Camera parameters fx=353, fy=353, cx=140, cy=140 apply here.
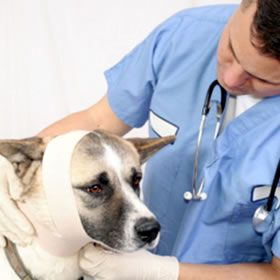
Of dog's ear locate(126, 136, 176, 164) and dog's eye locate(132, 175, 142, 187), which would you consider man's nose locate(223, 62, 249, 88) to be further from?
dog's eye locate(132, 175, 142, 187)

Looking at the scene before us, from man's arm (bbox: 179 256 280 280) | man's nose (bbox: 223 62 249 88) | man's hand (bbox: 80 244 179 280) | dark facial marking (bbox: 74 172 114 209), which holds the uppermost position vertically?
man's nose (bbox: 223 62 249 88)

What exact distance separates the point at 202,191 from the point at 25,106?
45.8 inches

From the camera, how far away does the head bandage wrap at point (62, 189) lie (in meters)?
0.87

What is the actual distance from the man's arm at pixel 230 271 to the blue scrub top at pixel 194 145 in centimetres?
6

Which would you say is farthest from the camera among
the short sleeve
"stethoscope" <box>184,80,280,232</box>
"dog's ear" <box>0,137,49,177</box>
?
the short sleeve

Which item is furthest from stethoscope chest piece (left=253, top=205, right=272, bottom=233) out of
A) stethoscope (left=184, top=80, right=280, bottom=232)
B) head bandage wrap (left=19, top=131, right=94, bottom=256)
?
head bandage wrap (left=19, top=131, right=94, bottom=256)

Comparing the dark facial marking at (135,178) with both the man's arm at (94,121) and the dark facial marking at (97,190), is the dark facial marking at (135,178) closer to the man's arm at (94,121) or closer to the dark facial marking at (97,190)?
the dark facial marking at (97,190)

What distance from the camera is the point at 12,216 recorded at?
947 millimetres

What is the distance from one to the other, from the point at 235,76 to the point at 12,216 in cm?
70

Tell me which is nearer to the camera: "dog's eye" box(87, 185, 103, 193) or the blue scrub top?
"dog's eye" box(87, 185, 103, 193)

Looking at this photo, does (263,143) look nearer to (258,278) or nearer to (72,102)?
(258,278)

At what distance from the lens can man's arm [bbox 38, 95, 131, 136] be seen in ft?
4.17

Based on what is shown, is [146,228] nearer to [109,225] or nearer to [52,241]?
[109,225]

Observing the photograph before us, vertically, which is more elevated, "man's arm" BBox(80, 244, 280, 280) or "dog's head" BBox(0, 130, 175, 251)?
"dog's head" BBox(0, 130, 175, 251)
